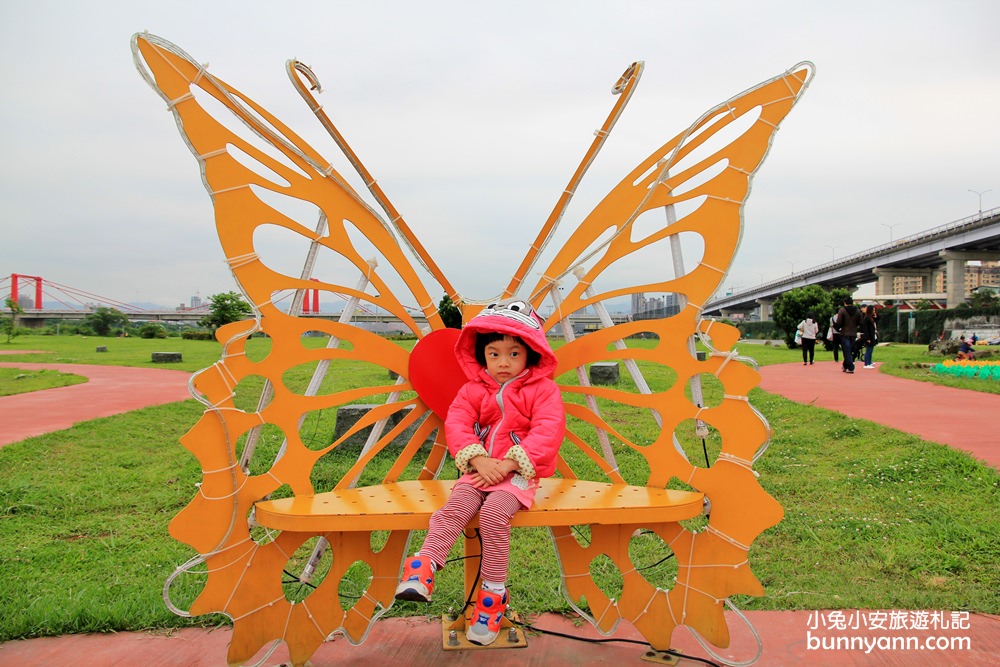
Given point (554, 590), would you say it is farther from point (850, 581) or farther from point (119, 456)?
point (119, 456)

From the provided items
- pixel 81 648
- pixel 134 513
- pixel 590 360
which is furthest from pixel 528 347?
pixel 134 513

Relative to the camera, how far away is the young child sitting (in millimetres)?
2406

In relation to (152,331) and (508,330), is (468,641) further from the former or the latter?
(152,331)

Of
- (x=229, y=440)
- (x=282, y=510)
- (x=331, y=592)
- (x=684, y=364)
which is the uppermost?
(x=684, y=364)

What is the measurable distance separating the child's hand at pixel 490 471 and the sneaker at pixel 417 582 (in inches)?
14.2

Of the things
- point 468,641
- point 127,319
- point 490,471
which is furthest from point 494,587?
point 127,319

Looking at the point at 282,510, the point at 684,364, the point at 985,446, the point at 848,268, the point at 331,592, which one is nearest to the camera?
the point at 282,510

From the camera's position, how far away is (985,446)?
232 inches

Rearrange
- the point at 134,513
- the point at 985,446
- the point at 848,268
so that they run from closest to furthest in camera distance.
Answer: the point at 134,513 → the point at 985,446 → the point at 848,268

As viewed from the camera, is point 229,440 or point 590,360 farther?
point 590,360

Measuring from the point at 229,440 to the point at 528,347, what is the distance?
1.21 m

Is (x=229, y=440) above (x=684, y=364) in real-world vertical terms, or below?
below

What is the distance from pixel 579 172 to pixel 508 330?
89 cm

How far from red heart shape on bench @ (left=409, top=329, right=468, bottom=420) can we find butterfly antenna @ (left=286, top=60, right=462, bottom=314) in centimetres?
23
